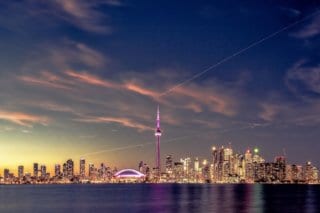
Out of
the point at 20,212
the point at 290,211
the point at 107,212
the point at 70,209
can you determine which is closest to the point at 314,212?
the point at 290,211

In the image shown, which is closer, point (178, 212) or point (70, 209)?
point (178, 212)

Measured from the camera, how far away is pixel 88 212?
9438 cm

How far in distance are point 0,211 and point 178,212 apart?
1500 inches

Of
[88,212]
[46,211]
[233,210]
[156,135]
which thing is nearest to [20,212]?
[46,211]

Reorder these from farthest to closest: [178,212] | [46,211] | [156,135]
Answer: [156,135], [46,211], [178,212]

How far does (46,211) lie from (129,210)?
17.4 metres

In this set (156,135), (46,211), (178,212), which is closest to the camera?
(178,212)

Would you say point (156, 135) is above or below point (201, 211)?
above

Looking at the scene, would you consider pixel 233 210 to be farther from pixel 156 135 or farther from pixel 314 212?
pixel 156 135

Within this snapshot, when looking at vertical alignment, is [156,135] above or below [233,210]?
above

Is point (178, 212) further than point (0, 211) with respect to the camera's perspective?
No

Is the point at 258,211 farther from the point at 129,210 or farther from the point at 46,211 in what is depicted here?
the point at 46,211

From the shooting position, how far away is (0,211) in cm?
9825

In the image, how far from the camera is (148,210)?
316 feet
